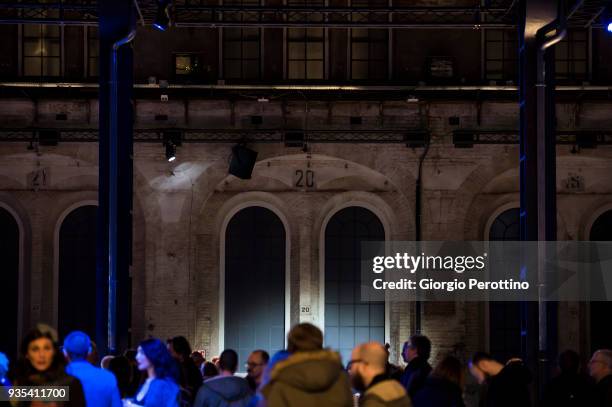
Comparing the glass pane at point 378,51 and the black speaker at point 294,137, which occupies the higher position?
the glass pane at point 378,51

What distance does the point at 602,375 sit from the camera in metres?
10.9

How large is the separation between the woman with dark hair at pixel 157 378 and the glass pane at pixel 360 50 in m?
18.6

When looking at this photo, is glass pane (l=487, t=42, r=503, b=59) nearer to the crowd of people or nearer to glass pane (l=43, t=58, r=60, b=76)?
glass pane (l=43, t=58, r=60, b=76)

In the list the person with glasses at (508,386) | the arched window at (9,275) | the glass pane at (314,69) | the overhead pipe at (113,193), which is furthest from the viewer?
the glass pane at (314,69)

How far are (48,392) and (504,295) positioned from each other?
20.7 metres

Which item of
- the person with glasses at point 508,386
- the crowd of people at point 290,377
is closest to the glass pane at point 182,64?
the crowd of people at point 290,377

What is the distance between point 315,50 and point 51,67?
6.18 m

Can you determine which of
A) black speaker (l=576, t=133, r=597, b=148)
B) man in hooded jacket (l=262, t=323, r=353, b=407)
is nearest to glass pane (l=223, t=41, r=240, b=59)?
black speaker (l=576, t=133, r=597, b=148)

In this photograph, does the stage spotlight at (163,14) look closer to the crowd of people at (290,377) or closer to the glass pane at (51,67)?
the crowd of people at (290,377)

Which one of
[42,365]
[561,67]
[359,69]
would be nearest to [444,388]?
[42,365]

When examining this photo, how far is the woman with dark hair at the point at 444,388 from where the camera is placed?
9.13 metres

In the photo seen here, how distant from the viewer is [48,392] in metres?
7.32

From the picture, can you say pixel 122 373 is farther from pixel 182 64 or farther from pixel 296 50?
pixel 296 50

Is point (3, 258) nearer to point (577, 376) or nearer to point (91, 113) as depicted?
point (91, 113)
